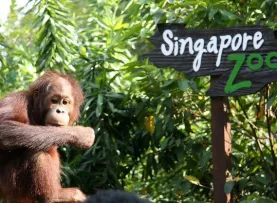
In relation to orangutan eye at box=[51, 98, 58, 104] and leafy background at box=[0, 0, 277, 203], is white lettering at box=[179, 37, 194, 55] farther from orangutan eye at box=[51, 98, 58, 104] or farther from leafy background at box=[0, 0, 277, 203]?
orangutan eye at box=[51, 98, 58, 104]

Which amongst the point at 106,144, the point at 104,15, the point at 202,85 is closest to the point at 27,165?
the point at 106,144

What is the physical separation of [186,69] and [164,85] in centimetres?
52

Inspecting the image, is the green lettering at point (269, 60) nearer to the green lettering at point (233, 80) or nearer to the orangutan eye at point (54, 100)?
the green lettering at point (233, 80)

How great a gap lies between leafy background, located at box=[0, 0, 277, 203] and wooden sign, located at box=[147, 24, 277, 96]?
27 centimetres

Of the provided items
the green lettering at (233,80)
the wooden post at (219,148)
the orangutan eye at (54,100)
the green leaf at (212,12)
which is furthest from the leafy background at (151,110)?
the orangutan eye at (54,100)

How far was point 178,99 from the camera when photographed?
19.2ft

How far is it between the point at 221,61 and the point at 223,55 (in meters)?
0.04

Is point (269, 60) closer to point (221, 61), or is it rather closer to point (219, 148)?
point (221, 61)

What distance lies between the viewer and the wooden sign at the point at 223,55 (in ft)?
16.3

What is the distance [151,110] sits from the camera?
19.9ft

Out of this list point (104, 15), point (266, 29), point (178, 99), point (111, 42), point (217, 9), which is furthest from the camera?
point (104, 15)

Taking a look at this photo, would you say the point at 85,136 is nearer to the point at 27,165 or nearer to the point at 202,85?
the point at 27,165

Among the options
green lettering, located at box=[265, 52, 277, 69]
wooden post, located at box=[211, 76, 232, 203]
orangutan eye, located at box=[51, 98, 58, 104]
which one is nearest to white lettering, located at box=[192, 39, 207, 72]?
wooden post, located at box=[211, 76, 232, 203]

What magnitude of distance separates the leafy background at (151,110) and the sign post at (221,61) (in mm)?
246
